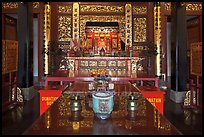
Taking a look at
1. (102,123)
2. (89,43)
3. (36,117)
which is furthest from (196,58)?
(89,43)

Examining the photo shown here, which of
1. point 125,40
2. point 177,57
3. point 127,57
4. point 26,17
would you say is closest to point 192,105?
point 177,57

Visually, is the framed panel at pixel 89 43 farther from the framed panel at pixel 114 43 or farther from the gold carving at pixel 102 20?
the framed panel at pixel 114 43

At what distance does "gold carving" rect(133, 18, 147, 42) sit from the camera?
30.5 feet

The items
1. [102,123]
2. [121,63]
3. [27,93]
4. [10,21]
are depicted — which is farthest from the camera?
[10,21]

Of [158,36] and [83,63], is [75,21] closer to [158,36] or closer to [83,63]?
[83,63]

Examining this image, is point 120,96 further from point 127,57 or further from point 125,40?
point 125,40

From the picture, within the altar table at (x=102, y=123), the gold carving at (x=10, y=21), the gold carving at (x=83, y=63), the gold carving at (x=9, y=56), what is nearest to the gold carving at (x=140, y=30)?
the gold carving at (x=83, y=63)

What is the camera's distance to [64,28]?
9.31m

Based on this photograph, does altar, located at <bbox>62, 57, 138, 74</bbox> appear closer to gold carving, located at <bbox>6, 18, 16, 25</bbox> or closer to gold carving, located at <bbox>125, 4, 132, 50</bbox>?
gold carving, located at <bbox>125, 4, 132, 50</bbox>

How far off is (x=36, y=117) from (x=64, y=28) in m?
5.44

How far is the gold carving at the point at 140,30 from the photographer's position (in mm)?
9291

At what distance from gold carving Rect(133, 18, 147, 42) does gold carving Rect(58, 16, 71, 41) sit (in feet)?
7.51

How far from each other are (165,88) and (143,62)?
6.78 ft

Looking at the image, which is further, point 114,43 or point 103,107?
point 114,43
